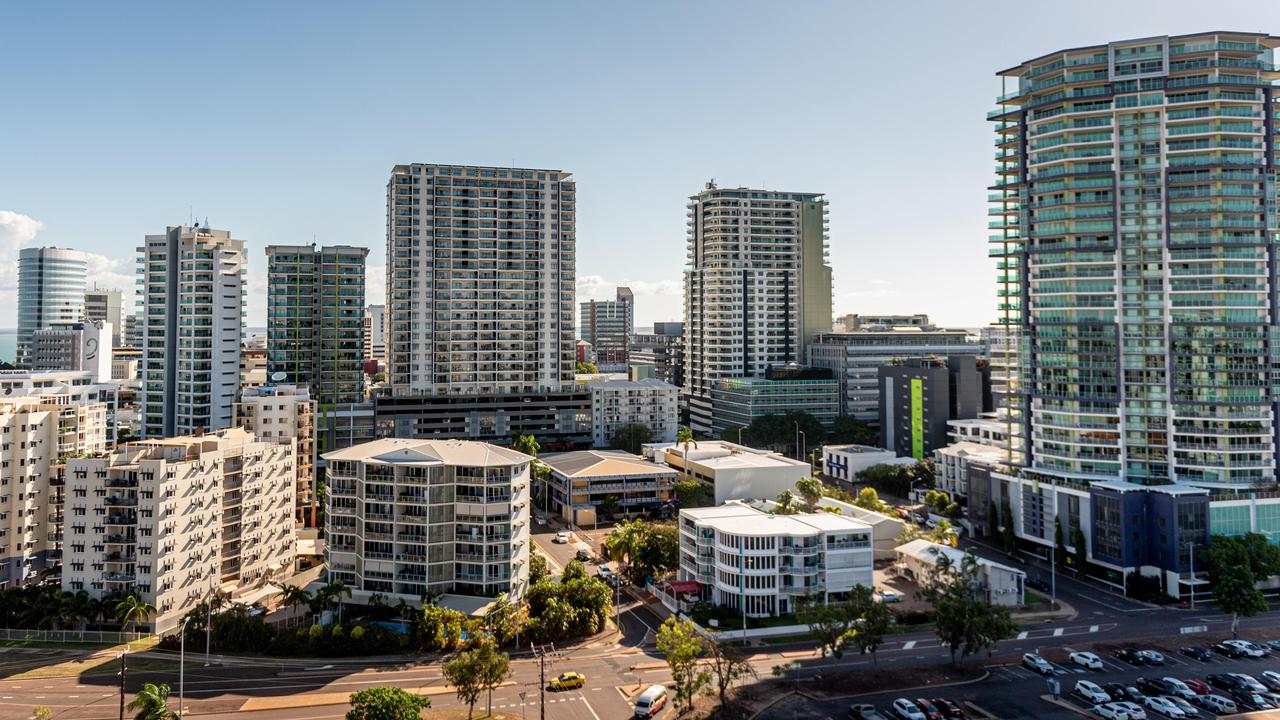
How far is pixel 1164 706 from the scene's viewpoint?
219 feet

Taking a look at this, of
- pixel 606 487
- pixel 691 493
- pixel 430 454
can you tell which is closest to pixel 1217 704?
pixel 691 493

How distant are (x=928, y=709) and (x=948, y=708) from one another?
5.33 feet

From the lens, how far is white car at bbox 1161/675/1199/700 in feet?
227

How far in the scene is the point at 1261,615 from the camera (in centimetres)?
9256

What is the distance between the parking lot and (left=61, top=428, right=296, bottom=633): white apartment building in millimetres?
62035

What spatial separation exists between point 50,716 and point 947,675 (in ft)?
241

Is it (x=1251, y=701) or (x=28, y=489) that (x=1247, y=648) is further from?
(x=28, y=489)

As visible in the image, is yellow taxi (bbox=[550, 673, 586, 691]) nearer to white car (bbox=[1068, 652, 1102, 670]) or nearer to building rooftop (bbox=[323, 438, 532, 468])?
building rooftop (bbox=[323, 438, 532, 468])

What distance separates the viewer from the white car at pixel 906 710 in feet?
213

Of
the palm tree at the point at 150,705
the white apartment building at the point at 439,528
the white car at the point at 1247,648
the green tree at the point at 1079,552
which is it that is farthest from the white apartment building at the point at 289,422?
the white car at the point at 1247,648

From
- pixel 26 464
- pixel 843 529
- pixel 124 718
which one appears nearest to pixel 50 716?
pixel 124 718

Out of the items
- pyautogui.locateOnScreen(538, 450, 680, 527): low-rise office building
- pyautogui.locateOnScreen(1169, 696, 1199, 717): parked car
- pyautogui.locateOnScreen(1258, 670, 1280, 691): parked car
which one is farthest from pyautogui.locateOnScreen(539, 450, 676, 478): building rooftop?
pyautogui.locateOnScreen(1258, 670, 1280, 691): parked car

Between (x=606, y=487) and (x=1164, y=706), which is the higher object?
(x=606, y=487)

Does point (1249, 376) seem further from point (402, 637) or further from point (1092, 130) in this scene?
point (402, 637)
